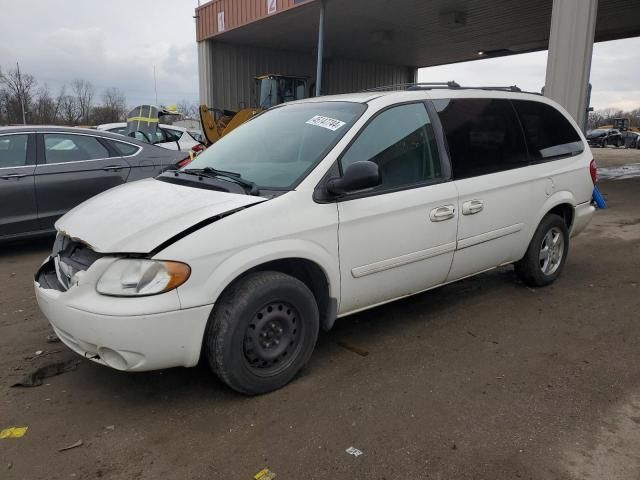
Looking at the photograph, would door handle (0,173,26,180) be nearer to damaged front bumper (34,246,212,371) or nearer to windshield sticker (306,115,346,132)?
damaged front bumper (34,246,212,371)

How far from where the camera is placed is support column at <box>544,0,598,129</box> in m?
8.94

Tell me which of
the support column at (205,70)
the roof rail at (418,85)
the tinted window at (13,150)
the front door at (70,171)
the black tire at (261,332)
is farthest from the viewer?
the support column at (205,70)

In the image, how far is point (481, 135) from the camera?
423 cm

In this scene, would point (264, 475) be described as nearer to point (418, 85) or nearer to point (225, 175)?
point (225, 175)

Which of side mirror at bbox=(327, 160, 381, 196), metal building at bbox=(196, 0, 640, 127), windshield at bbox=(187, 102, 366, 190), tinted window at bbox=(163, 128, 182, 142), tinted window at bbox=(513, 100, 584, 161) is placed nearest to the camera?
side mirror at bbox=(327, 160, 381, 196)

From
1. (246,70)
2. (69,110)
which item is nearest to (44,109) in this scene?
(69,110)

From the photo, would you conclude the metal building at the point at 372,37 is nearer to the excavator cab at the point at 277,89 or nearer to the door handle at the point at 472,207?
the excavator cab at the point at 277,89

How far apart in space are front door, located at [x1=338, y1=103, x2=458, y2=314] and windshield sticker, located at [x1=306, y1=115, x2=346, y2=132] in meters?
0.18

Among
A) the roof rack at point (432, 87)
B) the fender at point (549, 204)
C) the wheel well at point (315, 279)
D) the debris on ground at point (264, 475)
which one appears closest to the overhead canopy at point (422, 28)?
the roof rack at point (432, 87)

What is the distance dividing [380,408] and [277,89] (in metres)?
17.1

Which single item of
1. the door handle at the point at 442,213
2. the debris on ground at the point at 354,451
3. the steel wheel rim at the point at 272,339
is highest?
the door handle at the point at 442,213

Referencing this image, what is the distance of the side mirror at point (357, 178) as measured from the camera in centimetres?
311

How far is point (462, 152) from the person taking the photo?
404 cm

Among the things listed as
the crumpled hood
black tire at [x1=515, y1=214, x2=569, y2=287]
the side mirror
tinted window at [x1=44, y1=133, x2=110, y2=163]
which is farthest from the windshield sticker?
tinted window at [x1=44, y1=133, x2=110, y2=163]
